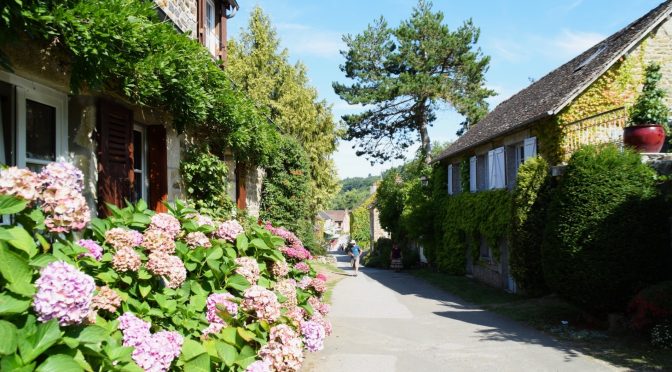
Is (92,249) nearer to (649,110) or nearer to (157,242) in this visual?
(157,242)

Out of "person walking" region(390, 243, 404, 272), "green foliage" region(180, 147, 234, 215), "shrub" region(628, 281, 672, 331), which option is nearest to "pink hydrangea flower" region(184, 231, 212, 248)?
"green foliage" region(180, 147, 234, 215)

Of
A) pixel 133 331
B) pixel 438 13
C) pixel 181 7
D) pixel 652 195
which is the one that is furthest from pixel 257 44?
pixel 133 331

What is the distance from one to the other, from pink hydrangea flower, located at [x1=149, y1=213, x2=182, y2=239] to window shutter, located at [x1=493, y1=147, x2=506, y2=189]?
49.1ft

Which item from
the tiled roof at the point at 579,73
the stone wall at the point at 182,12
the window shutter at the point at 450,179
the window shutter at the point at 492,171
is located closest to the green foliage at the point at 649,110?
the tiled roof at the point at 579,73

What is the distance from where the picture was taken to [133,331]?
246 centimetres

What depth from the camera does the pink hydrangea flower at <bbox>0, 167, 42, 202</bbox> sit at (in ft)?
6.91

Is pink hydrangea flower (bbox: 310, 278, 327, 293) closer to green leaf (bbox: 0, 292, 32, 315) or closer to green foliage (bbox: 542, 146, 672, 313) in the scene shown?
green leaf (bbox: 0, 292, 32, 315)

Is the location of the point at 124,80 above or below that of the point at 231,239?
above

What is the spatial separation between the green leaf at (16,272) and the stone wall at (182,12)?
607 cm

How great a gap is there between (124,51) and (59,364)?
2.91 m

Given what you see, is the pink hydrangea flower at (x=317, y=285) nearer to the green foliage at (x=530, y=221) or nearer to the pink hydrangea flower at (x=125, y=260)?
the pink hydrangea flower at (x=125, y=260)

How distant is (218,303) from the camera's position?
3160 mm

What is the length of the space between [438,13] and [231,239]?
2881cm

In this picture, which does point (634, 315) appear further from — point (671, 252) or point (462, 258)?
point (462, 258)
